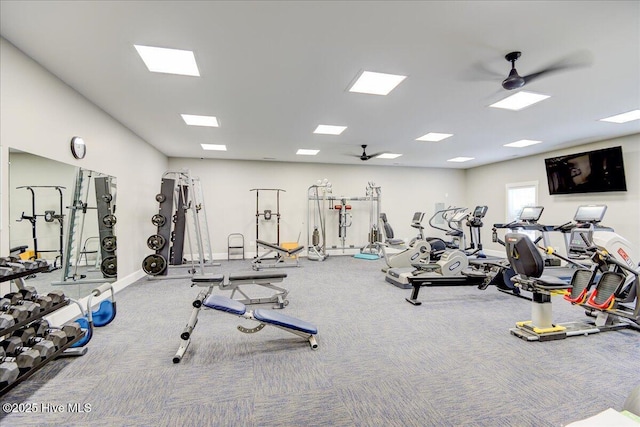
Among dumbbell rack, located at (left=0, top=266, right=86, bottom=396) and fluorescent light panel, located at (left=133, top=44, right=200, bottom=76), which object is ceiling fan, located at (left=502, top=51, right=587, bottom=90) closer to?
fluorescent light panel, located at (left=133, top=44, right=200, bottom=76)

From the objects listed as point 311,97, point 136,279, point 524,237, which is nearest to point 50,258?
point 136,279

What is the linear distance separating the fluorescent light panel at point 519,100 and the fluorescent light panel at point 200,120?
4101 mm

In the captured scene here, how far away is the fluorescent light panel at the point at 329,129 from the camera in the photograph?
509cm

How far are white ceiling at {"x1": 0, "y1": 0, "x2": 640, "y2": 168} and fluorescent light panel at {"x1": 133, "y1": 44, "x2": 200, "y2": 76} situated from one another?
3.4 inches

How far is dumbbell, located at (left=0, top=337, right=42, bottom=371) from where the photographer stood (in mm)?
1951

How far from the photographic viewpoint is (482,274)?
14.4 ft

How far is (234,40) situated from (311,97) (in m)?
1.38

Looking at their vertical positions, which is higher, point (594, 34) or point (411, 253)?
point (594, 34)

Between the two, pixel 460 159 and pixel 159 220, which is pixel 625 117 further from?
pixel 159 220

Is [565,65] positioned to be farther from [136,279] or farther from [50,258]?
[136,279]

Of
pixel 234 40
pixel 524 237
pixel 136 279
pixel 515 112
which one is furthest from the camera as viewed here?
pixel 136 279

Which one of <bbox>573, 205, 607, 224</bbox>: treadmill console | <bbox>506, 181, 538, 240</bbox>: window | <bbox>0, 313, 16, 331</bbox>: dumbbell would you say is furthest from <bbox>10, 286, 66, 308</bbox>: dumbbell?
<bbox>506, 181, 538, 240</bbox>: window

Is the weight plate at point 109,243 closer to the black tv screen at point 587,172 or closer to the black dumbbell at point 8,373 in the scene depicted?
the black dumbbell at point 8,373

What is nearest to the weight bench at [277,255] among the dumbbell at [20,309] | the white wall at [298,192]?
the white wall at [298,192]
